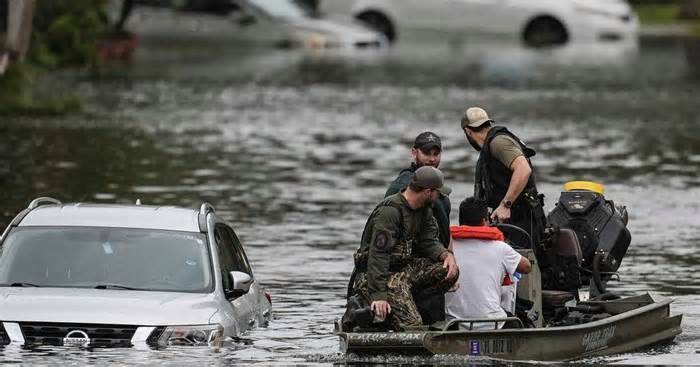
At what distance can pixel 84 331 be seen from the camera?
14023 mm

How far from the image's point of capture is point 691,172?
3155cm

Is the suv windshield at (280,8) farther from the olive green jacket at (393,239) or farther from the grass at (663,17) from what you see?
the olive green jacket at (393,239)

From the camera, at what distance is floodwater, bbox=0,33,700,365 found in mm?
19891

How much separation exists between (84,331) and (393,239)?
2.09m

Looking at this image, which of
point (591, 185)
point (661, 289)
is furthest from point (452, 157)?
point (591, 185)

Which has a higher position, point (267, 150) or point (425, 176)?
point (425, 176)

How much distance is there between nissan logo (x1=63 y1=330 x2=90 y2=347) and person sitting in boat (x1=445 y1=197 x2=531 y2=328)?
2.64 m

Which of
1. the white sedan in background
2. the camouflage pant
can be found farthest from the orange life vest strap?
the white sedan in background

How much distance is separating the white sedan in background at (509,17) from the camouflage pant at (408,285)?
52.1 m

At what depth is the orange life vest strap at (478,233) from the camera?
14.9 m

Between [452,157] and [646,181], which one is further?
[452,157]

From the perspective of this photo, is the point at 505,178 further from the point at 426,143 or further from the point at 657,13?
the point at 657,13

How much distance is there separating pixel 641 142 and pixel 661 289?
16565mm

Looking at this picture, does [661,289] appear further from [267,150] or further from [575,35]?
[575,35]
